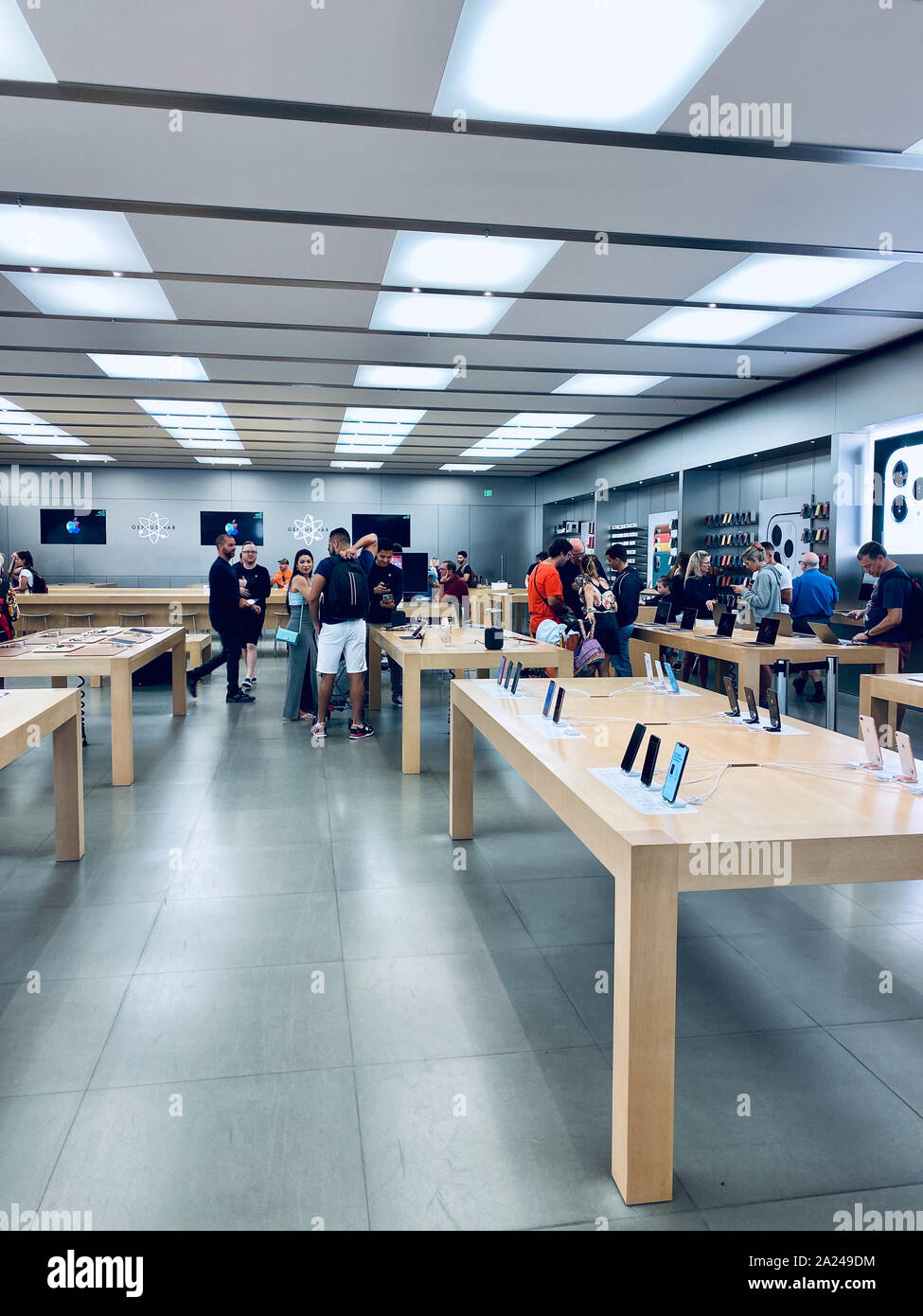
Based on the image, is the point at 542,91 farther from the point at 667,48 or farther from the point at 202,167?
the point at 202,167

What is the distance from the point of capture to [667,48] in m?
3.28

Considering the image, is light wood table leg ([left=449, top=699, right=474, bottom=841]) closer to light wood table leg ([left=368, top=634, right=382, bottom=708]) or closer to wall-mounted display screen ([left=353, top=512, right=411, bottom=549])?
light wood table leg ([left=368, top=634, right=382, bottom=708])

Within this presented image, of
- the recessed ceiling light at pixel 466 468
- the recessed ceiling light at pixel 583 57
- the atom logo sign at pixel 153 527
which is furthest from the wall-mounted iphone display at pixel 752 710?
the atom logo sign at pixel 153 527

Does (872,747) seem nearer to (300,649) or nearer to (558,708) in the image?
(558,708)

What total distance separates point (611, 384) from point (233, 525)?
1066cm

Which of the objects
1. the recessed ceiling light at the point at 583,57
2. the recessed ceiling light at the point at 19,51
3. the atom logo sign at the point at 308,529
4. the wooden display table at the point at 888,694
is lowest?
the wooden display table at the point at 888,694

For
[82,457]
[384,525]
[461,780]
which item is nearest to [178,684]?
[461,780]

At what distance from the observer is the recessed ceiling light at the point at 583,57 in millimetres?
3078

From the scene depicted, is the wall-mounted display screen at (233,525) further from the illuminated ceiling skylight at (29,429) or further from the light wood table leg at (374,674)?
the light wood table leg at (374,674)

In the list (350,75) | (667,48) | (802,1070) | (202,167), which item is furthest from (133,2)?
(802,1070)

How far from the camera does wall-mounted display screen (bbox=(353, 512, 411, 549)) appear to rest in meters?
18.3

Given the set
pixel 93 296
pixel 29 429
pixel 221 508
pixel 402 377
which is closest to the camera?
pixel 93 296

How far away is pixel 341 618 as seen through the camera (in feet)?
20.2

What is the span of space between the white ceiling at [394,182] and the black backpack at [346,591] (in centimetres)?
200
